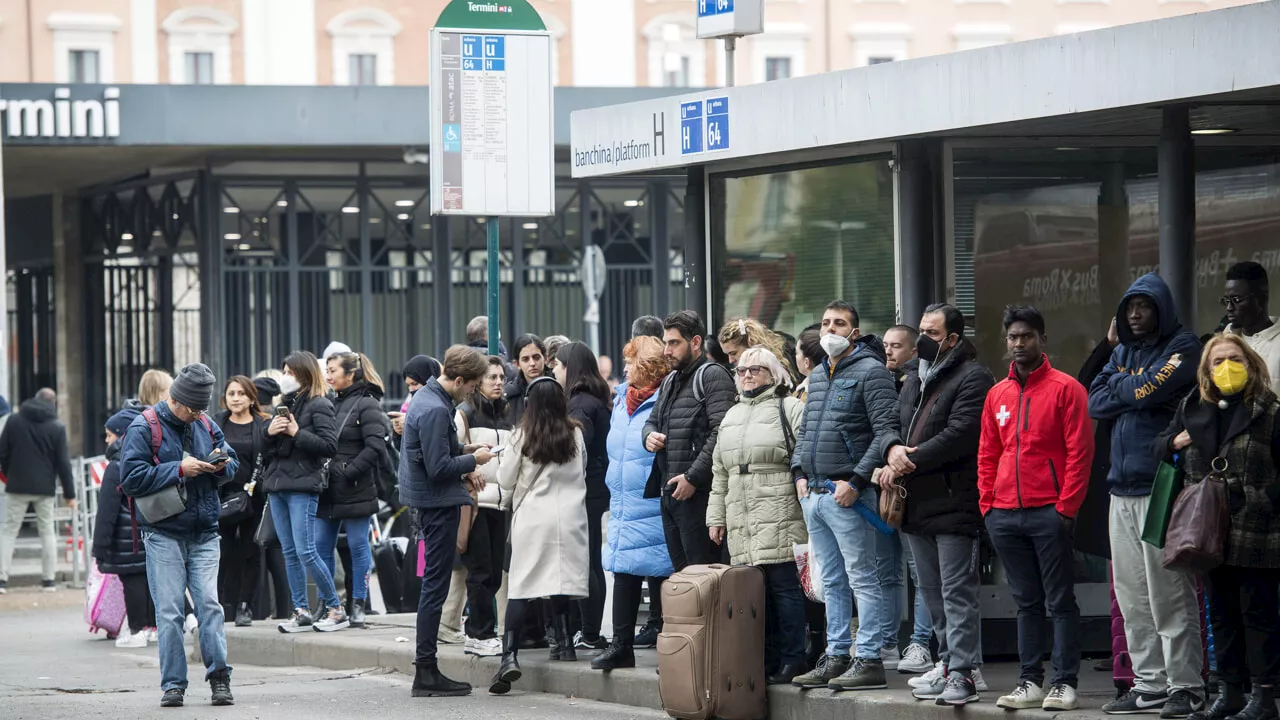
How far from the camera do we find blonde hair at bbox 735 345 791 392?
8820mm

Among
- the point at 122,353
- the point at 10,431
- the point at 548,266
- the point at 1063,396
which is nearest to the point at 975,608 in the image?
the point at 1063,396

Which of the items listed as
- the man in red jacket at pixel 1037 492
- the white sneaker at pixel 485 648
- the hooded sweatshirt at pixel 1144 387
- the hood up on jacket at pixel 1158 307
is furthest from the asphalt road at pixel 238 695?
the hood up on jacket at pixel 1158 307

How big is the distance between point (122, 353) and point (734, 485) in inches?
746

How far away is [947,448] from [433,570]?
3121 millimetres

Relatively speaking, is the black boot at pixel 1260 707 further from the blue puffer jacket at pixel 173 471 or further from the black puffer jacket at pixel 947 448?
the blue puffer jacket at pixel 173 471

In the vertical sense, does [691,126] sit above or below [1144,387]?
above

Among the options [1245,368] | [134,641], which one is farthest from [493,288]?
[1245,368]

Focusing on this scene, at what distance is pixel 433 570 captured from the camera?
988cm

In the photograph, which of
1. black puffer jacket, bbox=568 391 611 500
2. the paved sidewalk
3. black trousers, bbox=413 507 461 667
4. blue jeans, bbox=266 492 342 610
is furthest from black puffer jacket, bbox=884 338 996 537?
blue jeans, bbox=266 492 342 610

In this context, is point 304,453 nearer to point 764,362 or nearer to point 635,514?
point 635,514

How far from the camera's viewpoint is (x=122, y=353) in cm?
2612

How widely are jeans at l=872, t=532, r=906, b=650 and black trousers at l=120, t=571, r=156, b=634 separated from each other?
20.0 feet

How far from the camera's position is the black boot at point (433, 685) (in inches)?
392

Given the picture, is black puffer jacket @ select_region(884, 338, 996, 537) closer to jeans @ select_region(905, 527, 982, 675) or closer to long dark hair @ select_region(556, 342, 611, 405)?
jeans @ select_region(905, 527, 982, 675)
